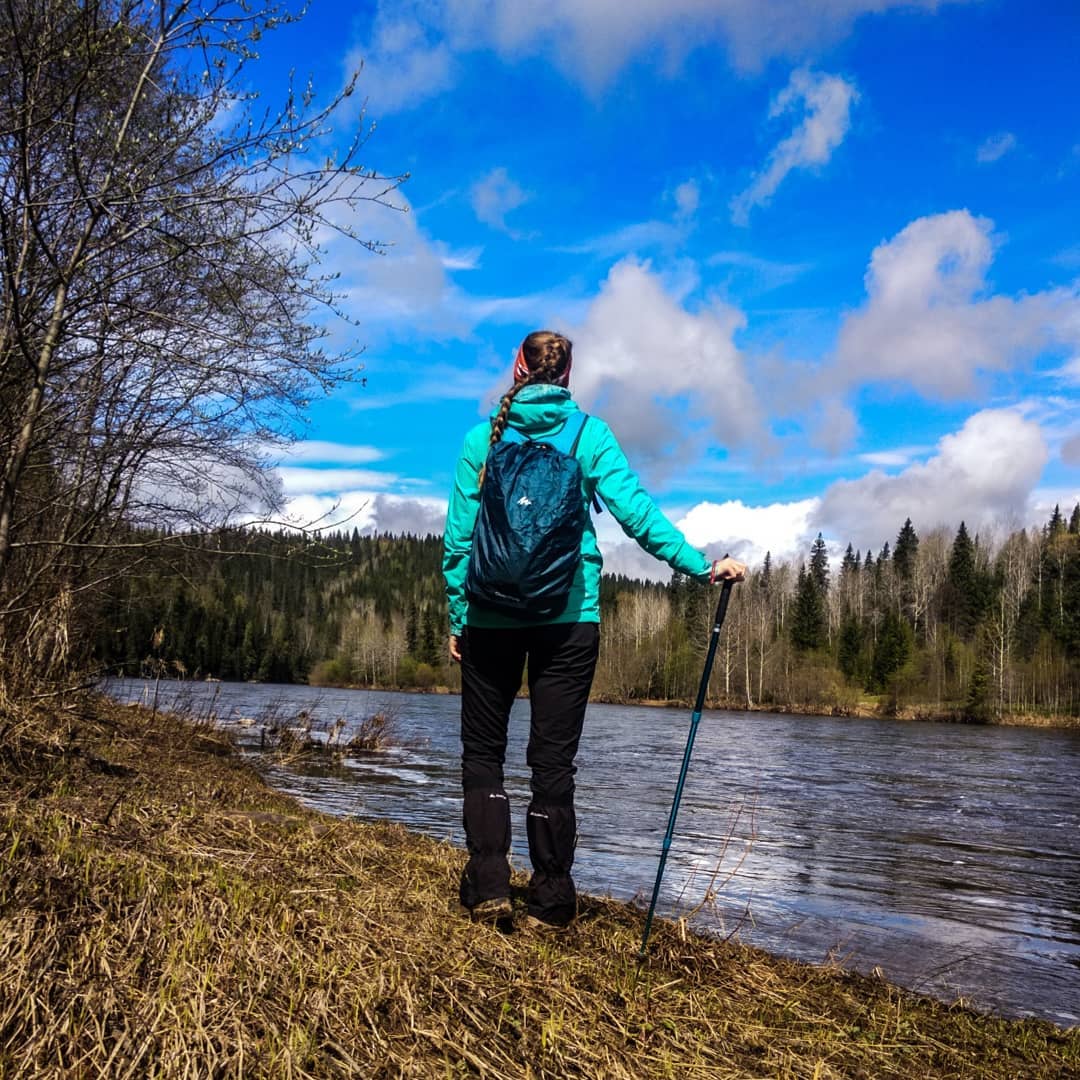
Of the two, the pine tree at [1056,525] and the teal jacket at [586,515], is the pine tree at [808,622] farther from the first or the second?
the teal jacket at [586,515]

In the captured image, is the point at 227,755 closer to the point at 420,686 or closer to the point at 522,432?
the point at 522,432

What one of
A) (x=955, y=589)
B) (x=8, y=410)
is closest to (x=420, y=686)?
(x=955, y=589)

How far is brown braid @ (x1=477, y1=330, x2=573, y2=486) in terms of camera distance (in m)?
4.03

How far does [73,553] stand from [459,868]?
573cm

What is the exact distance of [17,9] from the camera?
491 centimetres

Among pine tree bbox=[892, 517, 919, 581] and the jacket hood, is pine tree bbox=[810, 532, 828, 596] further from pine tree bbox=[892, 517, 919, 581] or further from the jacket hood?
the jacket hood

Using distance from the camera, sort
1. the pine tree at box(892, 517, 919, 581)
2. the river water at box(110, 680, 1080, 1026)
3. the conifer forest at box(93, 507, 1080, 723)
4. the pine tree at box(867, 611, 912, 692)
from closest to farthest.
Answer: the river water at box(110, 680, 1080, 1026)
the conifer forest at box(93, 507, 1080, 723)
the pine tree at box(867, 611, 912, 692)
the pine tree at box(892, 517, 919, 581)

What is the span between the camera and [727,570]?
12.8 ft

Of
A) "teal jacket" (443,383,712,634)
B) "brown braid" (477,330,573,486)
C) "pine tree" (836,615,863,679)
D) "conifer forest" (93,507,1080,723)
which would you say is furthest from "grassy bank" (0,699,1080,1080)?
"pine tree" (836,615,863,679)

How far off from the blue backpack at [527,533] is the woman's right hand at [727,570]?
0.60 metres

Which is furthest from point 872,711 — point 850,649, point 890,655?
point 850,649

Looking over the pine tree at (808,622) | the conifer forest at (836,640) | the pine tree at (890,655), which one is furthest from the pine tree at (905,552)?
the pine tree at (890,655)

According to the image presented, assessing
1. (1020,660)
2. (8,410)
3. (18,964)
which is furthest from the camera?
(1020,660)

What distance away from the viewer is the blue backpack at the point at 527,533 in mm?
3652
